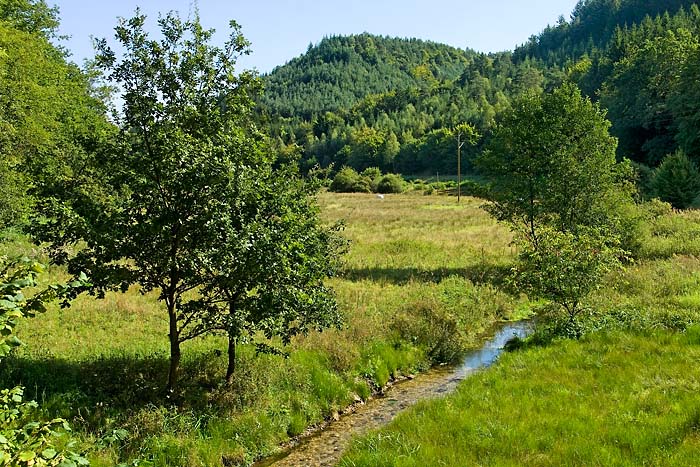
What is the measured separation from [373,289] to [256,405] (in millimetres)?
11927

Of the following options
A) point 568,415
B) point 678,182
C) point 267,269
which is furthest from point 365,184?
point 267,269

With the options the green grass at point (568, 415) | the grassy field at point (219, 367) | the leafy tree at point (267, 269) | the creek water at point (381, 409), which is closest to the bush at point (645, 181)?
the grassy field at point (219, 367)

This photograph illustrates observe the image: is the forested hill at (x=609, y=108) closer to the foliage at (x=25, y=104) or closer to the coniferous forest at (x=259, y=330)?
the coniferous forest at (x=259, y=330)

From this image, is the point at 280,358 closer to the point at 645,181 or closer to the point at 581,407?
the point at 581,407

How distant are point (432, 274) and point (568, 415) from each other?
53.7 ft

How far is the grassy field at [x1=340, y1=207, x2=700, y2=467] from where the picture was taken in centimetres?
951

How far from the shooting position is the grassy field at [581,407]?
9.51 meters

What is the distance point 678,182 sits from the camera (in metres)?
45.9

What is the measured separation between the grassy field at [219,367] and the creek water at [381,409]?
480 mm

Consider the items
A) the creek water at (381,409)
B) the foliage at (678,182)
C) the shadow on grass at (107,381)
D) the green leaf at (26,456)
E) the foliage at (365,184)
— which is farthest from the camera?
the foliage at (365,184)

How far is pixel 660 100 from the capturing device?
6794cm

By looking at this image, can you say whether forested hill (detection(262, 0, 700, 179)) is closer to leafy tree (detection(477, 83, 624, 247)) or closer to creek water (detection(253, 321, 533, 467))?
creek water (detection(253, 321, 533, 467))

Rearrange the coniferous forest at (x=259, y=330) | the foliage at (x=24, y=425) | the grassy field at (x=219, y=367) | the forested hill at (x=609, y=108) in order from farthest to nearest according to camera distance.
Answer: the forested hill at (x=609, y=108) → the grassy field at (x=219, y=367) → the coniferous forest at (x=259, y=330) → the foliage at (x=24, y=425)

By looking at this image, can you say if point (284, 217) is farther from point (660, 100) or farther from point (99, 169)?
point (660, 100)
